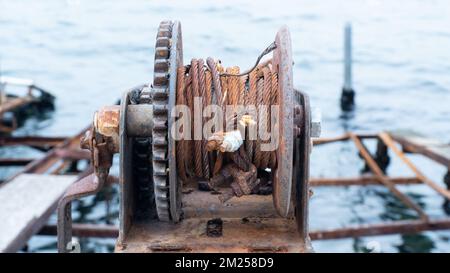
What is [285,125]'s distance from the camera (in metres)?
2.46

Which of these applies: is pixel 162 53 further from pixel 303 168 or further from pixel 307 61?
pixel 307 61

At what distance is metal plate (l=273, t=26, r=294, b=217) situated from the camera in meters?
2.47

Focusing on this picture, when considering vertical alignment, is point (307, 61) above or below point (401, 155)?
above

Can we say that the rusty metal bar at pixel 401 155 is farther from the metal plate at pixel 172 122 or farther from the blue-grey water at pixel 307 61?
the metal plate at pixel 172 122

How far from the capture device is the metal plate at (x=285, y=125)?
8.11 ft

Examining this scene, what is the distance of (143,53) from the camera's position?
18344mm

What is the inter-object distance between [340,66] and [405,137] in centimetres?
842

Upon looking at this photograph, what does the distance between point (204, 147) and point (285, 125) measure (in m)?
0.40

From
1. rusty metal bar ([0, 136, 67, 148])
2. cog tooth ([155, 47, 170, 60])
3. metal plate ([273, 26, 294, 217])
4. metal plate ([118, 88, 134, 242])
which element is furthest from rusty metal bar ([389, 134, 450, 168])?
cog tooth ([155, 47, 170, 60])

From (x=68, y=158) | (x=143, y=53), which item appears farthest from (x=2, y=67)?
(x=68, y=158)

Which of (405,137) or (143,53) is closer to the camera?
(405,137)

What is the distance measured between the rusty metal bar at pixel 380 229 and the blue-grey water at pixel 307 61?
122 centimetres

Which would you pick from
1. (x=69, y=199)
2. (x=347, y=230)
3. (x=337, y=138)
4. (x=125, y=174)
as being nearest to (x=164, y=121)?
(x=125, y=174)
